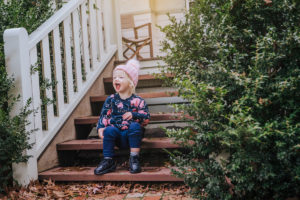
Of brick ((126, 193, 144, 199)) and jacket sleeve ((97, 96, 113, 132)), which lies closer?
brick ((126, 193, 144, 199))

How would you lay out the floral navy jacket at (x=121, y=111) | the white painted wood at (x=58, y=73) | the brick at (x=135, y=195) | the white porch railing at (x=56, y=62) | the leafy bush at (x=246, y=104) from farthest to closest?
the white painted wood at (x=58, y=73) < the floral navy jacket at (x=121, y=111) < the white porch railing at (x=56, y=62) < the brick at (x=135, y=195) < the leafy bush at (x=246, y=104)

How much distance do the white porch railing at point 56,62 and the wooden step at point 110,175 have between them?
0.64 feet

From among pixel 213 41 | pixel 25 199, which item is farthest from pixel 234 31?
pixel 25 199

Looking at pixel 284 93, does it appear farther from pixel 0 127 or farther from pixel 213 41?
pixel 0 127

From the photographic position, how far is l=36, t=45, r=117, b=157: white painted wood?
3.09 meters

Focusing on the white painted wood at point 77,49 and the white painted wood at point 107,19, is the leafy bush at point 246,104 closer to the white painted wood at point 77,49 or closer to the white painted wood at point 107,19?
the white painted wood at point 77,49

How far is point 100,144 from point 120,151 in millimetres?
325

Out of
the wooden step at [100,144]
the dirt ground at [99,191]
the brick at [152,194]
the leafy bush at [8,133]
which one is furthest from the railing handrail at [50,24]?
the brick at [152,194]

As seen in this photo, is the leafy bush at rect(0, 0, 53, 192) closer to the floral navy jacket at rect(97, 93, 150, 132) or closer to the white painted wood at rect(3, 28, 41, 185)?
the white painted wood at rect(3, 28, 41, 185)

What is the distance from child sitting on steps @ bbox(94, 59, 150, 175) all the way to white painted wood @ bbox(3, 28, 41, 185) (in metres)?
0.65

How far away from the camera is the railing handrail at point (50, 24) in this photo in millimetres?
3090

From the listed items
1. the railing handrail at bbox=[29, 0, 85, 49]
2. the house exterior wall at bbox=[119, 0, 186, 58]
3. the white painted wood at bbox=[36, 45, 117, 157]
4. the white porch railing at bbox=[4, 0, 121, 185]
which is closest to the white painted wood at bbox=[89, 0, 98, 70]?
the white porch railing at bbox=[4, 0, 121, 185]

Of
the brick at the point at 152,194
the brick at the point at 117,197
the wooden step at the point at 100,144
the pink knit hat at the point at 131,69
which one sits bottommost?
the brick at the point at 117,197

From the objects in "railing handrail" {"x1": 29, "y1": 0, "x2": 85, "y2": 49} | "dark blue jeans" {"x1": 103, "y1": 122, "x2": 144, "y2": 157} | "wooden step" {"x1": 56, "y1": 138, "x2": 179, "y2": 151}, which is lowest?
"wooden step" {"x1": 56, "y1": 138, "x2": 179, "y2": 151}
